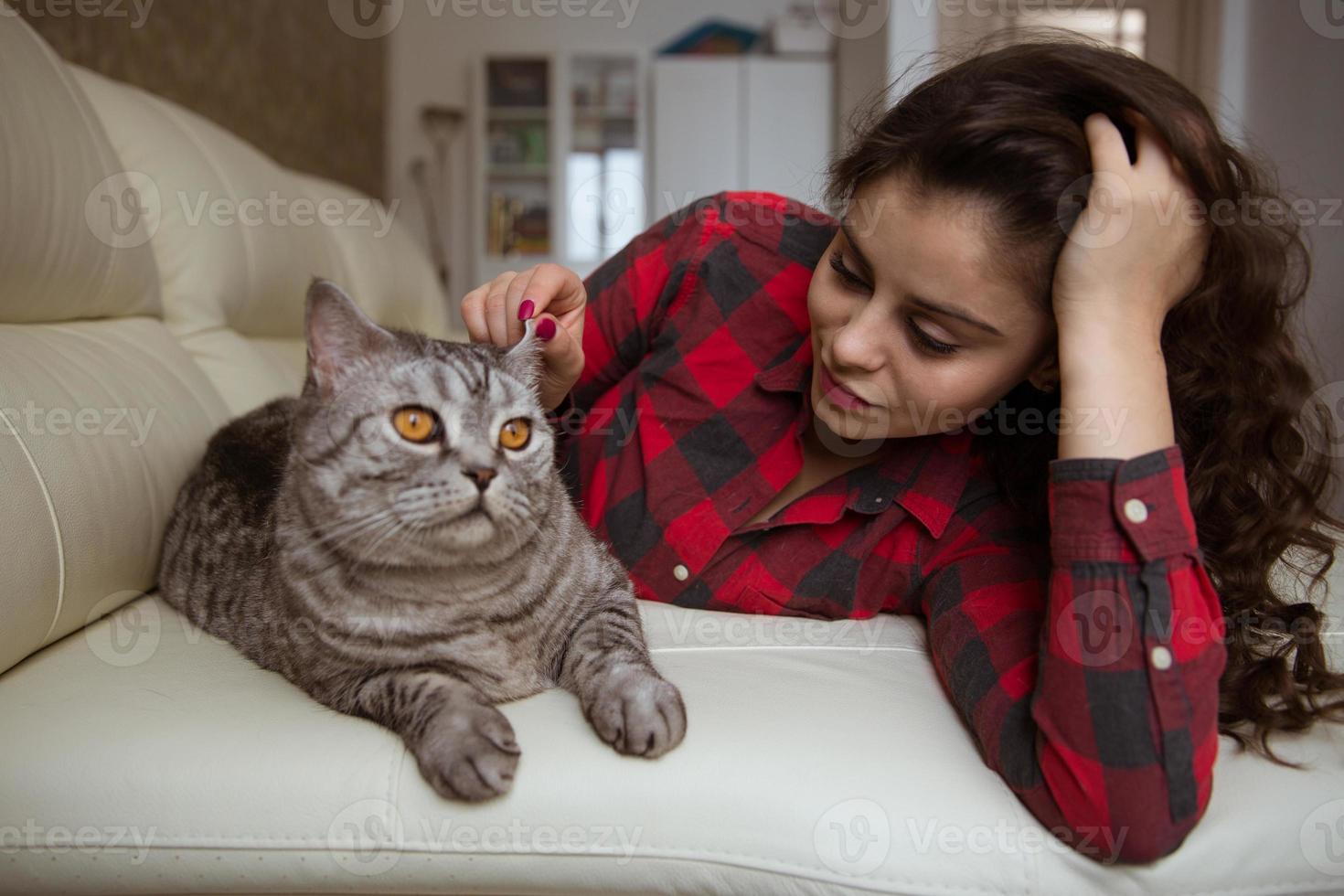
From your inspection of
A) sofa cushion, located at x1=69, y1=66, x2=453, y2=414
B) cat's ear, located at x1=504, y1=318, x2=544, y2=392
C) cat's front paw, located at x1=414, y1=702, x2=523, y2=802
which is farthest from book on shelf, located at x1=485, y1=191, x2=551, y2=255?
cat's front paw, located at x1=414, y1=702, x2=523, y2=802

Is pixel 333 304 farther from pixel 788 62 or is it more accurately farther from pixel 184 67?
pixel 788 62

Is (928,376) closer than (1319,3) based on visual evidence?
Yes

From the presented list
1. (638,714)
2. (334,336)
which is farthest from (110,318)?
(638,714)

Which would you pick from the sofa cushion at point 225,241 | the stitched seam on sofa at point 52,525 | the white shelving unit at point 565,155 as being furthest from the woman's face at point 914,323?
the white shelving unit at point 565,155

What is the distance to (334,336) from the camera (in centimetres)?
90

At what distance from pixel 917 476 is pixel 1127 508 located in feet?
1.19

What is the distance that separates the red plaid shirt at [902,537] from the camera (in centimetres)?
76

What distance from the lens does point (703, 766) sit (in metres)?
0.80

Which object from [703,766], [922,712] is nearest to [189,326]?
[703,766]

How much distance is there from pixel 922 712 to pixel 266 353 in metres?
1.51

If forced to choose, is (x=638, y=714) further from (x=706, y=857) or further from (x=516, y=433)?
(x=516, y=433)

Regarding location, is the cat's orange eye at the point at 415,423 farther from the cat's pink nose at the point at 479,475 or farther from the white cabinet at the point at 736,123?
the white cabinet at the point at 736,123

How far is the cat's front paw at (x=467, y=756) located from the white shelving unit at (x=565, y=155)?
4.42 metres

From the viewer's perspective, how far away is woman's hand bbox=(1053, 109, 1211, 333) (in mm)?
811
